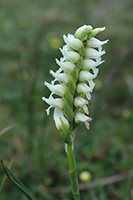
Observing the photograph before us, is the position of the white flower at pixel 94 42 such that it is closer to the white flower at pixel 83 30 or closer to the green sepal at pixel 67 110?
the white flower at pixel 83 30

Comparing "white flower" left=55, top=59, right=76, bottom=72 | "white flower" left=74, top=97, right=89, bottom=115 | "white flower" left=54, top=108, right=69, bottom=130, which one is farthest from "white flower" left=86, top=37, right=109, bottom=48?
"white flower" left=54, top=108, right=69, bottom=130

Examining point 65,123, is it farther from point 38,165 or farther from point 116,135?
point 116,135

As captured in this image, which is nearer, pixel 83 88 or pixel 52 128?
pixel 83 88

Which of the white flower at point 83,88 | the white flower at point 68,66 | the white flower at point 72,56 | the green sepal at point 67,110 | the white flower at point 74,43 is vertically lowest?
the green sepal at point 67,110

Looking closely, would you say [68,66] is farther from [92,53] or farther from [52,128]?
[52,128]

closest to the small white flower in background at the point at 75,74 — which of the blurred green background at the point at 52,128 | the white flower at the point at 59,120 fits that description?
the white flower at the point at 59,120

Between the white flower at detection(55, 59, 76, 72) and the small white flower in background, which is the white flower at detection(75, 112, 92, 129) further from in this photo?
the white flower at detection(55, 59, 76, 72)

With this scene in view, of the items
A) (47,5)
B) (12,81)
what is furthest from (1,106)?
(47,5)

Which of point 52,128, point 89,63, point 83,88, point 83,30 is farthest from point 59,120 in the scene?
point 52,128
